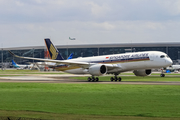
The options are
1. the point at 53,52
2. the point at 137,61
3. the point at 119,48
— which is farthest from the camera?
the point at 119,48

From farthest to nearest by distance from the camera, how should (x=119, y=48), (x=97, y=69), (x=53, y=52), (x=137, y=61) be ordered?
(x=119, y=48), (x=53, y=52), (x=137, y=61), (x=97, y=69)

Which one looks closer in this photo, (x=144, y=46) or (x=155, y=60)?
(x=155, y=60)

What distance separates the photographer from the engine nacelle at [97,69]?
4869 cm

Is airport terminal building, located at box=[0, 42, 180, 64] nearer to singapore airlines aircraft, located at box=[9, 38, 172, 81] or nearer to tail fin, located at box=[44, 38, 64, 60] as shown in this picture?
tail fin, located at box=[44, 38, 64, 60]

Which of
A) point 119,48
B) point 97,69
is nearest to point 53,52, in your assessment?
point 97,69

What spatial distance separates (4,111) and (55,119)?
4.15 meters

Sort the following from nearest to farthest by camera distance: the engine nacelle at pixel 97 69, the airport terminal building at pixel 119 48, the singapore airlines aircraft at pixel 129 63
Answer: the singapore airlines aircraft at pixel 129 63, the engine nacelle at pixel 97 69, the airport terminal building at pixel 119 48

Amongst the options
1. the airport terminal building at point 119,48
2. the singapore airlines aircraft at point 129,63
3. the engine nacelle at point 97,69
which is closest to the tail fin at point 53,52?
the singapore airlines aircraft at point 129,63

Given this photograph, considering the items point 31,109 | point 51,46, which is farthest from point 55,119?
point 51,46

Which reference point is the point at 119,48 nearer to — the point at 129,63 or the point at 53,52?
the point at 53,52

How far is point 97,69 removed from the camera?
48719 millimetres

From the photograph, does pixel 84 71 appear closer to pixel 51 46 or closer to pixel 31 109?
pixel 51 46

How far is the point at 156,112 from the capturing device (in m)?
16.6

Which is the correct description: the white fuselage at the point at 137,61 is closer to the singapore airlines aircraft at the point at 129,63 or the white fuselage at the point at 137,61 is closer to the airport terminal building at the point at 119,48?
the singapore airlines aircraft at the point at 129,63
